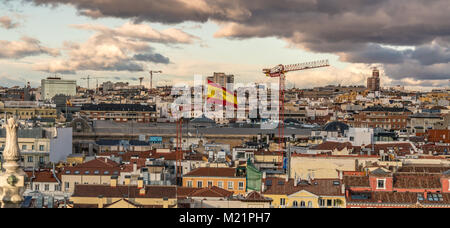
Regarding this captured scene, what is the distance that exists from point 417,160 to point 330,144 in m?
7.58

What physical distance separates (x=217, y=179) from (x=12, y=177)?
78.9 feet

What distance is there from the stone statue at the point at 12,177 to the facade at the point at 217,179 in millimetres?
23099

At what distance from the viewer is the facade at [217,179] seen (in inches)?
1209

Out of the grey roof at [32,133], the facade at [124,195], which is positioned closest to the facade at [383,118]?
the grey roof at [32,133]

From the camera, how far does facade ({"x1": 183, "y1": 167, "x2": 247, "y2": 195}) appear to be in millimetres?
30719

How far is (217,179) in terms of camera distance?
1229 inches

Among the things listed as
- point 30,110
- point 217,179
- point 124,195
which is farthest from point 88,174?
point 30,110

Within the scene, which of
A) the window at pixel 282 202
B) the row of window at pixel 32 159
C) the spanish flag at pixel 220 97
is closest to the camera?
the window at pixel 282 202

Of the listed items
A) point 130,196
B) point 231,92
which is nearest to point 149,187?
point 130,196

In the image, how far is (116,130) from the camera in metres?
63.9

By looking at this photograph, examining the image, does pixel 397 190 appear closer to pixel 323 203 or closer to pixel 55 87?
pixel 323 203

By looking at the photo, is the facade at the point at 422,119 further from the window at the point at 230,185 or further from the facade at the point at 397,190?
the facade at the point at 397,190

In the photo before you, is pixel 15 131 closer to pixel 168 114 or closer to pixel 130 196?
pixel 130 196

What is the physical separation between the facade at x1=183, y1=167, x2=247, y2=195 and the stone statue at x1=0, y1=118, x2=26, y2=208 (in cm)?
2310
